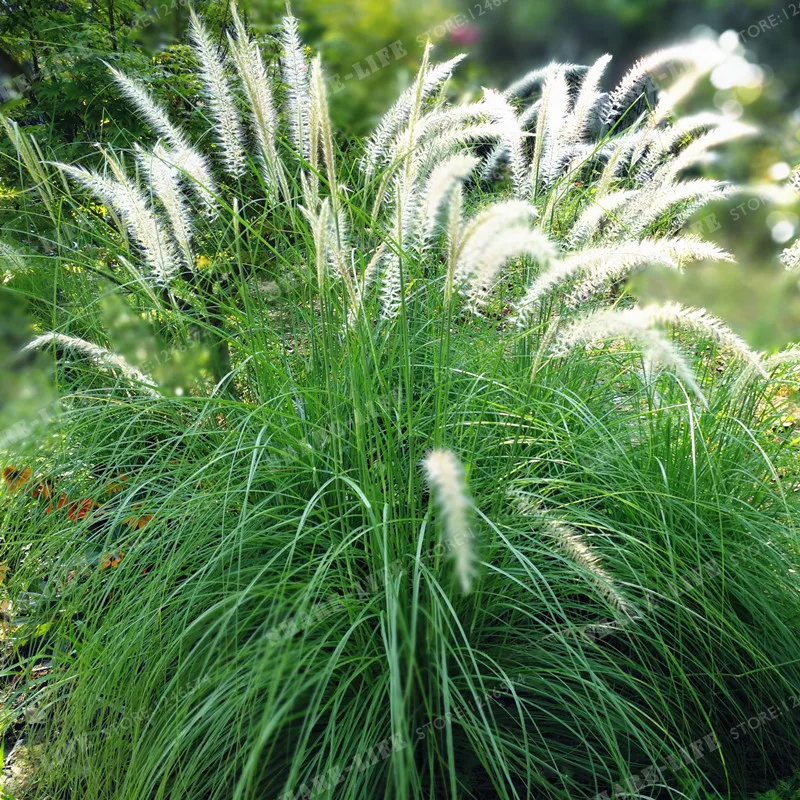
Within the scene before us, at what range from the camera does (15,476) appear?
2855mm

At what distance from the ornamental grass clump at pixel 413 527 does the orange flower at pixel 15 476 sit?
0.18ft

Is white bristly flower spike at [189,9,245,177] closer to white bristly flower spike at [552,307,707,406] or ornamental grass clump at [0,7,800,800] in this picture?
ornamental grass clump at [0,7,800,800]

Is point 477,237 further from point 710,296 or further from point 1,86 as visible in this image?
point 1,86

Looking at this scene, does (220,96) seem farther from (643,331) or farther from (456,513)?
(456,513)

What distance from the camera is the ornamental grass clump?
5.73 ft

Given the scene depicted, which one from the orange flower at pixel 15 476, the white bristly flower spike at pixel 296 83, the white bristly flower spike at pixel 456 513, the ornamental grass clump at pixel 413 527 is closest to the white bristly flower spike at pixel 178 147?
the ornamental grass clump at pixel 413 527

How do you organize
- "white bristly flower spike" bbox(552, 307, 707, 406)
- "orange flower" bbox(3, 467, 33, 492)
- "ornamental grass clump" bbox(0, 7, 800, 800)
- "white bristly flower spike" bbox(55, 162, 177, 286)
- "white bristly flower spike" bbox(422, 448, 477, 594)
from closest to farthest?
1. "white bristly flower spike" bbox(422, 448, 477, 594)
2. "white bristly flower spike" bbox(552, 307, 707, 406)
3. "ornamental grass clump" bbox(0, 7, 800, 800)
4. "white bristly flower spike" bbox(55, 162, 177, 286)
5. "orange flower" bbox(3, 467, 33, 492)

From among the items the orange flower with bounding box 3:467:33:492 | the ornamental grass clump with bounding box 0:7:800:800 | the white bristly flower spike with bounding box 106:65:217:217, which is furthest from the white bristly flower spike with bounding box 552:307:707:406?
the orange flower with bounding box 3:467:33:492

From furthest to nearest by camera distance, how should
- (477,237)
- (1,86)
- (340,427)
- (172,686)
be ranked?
(1,86) → (340,427) → (172,686) → (477,237)

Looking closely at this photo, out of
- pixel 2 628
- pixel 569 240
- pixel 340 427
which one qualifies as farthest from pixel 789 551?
pixel 2 628

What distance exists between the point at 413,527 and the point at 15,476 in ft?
6.15

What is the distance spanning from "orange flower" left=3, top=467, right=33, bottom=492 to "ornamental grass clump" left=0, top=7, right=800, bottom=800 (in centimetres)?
5

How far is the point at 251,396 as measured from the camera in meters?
2.90

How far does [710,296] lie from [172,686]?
8.06 ft
